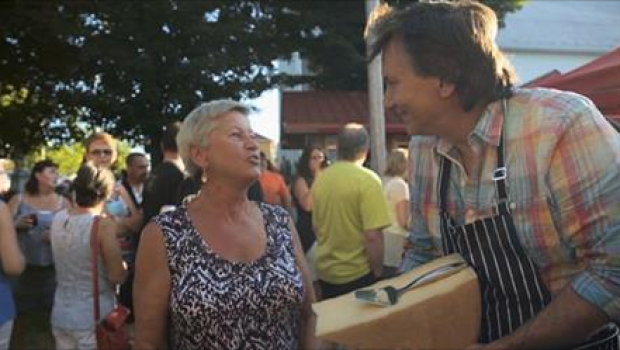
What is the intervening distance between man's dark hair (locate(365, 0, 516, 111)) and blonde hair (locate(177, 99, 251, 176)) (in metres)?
1.10

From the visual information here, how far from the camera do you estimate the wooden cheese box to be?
5.16 ft

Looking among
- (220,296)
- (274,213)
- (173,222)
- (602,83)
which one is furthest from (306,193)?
(220,296)

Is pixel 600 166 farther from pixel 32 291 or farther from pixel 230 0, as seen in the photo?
pixel 230 0

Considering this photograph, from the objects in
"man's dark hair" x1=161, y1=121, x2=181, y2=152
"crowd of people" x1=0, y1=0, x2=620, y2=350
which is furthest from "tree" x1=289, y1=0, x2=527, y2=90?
"crowd of people" x1=0, y1=0, x2=620, y2=350

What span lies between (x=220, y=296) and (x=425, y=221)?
87 cm

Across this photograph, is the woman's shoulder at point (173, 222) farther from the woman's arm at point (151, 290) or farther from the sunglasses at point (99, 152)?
the sunglasses at point (99, 152)

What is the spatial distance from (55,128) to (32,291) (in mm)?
10349

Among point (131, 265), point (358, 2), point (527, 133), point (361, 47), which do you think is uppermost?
point (358, 2)

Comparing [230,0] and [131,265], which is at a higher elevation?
[230,0]

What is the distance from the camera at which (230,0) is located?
15.8 m

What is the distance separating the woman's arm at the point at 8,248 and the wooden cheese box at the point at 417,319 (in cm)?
275

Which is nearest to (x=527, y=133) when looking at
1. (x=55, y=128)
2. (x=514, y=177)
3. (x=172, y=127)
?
(x=514, y=177)

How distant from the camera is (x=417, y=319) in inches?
62.6

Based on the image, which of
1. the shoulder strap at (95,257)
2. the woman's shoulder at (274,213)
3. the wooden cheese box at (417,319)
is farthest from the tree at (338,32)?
the wooden cheese box at (417,319)
